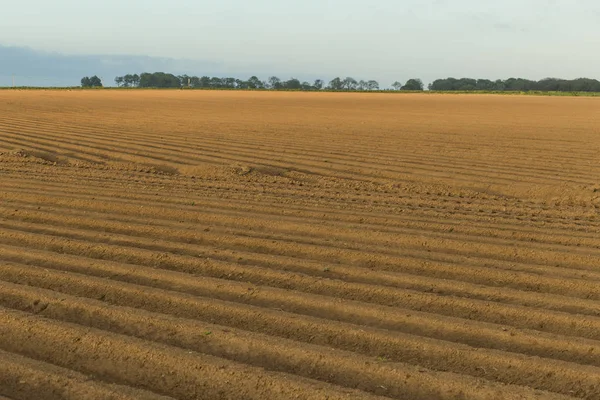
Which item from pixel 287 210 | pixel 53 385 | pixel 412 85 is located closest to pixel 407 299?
pixel 53 385

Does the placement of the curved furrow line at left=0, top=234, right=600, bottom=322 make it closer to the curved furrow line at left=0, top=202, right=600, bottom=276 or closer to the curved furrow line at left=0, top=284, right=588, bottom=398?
the curved furrow line at left=0, top=202, right=600, bottom=276

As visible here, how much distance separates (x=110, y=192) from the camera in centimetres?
730

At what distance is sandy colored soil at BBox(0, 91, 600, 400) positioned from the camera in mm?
3117

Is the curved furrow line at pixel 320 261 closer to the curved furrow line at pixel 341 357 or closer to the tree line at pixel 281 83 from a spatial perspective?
the curved furrow line at pixel 341 357

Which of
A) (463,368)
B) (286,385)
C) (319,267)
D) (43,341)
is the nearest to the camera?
(286,385)

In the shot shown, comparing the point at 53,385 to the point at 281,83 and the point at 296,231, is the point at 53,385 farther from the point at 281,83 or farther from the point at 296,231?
the point at 281,83

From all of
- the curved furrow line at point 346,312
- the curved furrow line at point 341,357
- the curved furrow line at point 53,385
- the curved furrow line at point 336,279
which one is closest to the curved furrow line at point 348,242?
the curved furrow line at point 336,279

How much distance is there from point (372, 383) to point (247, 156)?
7.75m

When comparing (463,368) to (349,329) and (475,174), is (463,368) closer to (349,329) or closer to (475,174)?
(349,329)

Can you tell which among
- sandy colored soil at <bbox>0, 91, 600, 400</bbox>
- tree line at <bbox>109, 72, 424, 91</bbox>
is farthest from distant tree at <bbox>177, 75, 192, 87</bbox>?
sandy colored soil at <bbox>0, 91, 600, 400</bbox>

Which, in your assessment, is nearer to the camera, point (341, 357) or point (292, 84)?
point (341, 357)

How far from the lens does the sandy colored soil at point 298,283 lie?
3.12 m

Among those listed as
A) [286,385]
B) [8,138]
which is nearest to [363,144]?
[8,138]

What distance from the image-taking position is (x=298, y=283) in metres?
4.38
